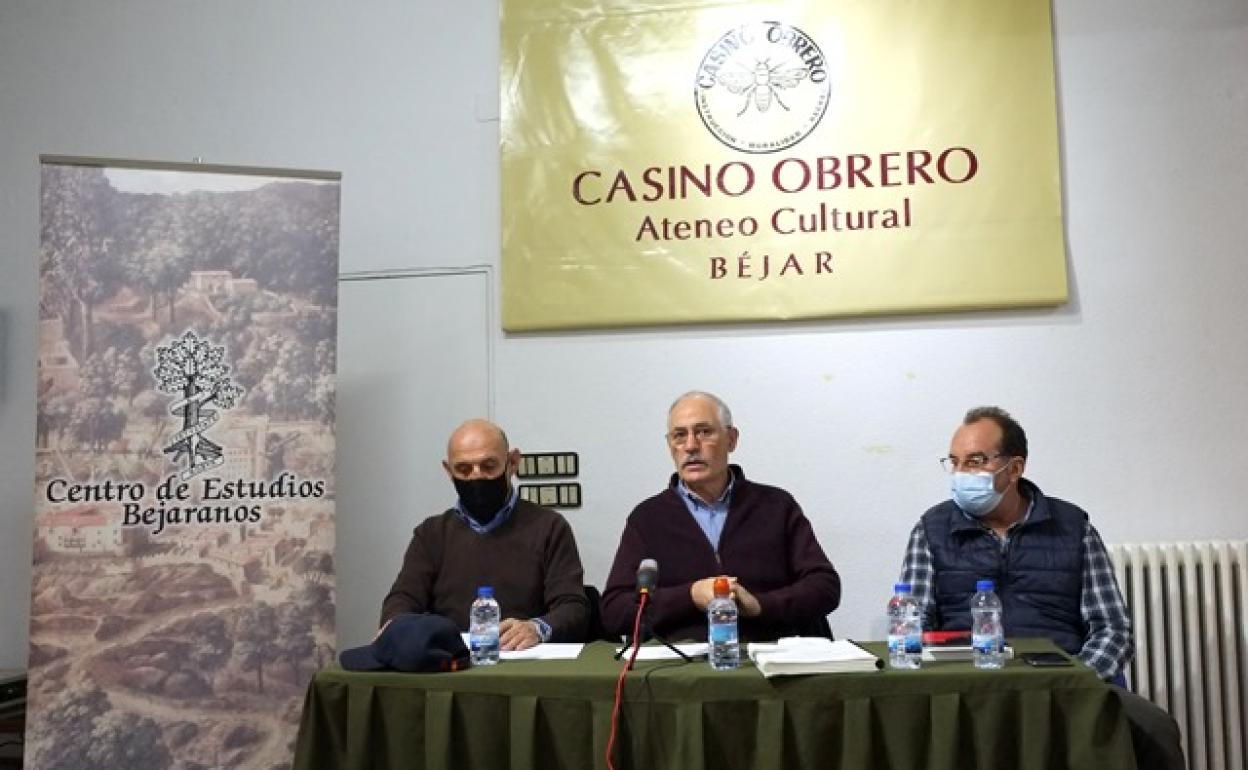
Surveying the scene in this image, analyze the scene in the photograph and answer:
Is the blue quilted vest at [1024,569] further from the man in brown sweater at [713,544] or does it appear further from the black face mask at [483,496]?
the black face mask at [483,496]

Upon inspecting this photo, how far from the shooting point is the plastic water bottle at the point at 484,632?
2.40 meters

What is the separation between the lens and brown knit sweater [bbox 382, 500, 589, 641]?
10.1 feet

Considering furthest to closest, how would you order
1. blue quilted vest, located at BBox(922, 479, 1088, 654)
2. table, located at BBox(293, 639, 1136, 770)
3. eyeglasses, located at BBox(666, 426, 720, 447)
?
eyeglasses, located at BBox(666, 426, 720, 447) < blue quilted vest, located at BBox(922, 479, 1088, 654) < table, located at BBox(293, 639, 1136, 770)

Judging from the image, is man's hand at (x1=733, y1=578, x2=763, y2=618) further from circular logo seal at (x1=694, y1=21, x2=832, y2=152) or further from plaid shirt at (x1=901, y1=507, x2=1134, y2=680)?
circular logo seal at (x1=694, y1=21, x2=832, y2=152)

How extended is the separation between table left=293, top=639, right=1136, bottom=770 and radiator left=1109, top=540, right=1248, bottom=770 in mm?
1475

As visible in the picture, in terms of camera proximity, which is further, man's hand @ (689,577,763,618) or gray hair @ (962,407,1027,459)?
gray hair @ (962,407,1027,459)

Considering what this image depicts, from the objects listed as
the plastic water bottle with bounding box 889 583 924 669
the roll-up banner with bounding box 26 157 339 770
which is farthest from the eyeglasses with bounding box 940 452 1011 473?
the roll-up banner with bounding box 26 157 339 770

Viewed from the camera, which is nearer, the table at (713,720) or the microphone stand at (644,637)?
the table at (713,720)

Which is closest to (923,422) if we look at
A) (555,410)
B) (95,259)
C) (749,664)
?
(555,410)

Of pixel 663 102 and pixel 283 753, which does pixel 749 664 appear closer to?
pixel 283 753

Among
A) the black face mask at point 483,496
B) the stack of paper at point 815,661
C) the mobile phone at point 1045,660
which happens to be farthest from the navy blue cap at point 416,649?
the mobile phone at point 1045,660

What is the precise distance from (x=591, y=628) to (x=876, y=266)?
5.19 ft

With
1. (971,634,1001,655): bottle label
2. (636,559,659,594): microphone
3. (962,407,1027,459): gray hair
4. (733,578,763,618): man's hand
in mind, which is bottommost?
(971,634,1001,655): bottle label

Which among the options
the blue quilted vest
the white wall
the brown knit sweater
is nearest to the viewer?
the blue quilted vest
